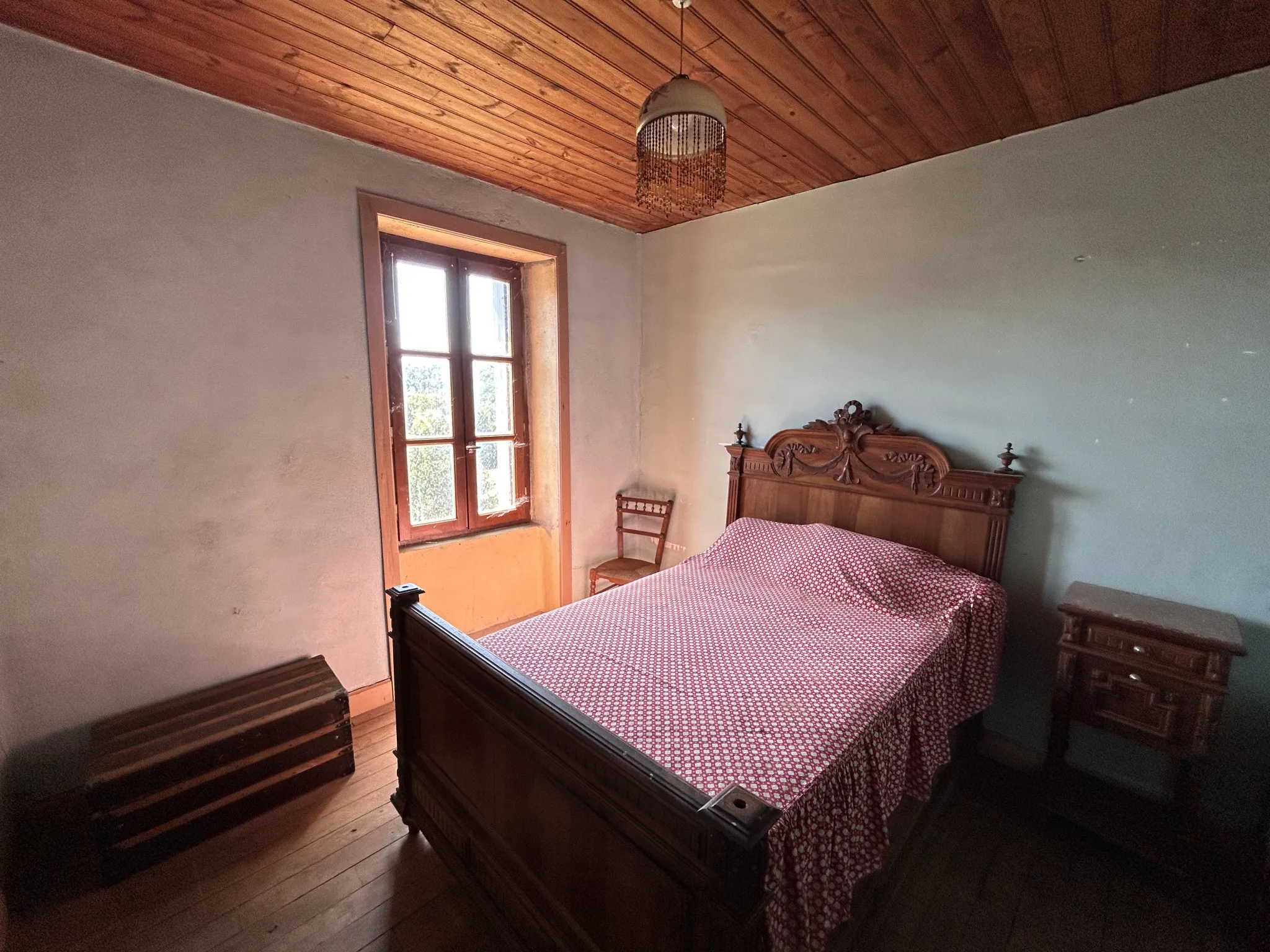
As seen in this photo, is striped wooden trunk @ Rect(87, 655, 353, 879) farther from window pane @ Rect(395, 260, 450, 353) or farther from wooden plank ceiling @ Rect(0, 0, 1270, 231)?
wooden plank ceiling @ Rect(0, 0, 1270, 231)

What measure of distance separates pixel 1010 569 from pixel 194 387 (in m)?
3.19

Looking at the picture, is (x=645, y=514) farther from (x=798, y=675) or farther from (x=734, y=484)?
(x=798, y=675)

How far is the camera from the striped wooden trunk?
5.08 ft

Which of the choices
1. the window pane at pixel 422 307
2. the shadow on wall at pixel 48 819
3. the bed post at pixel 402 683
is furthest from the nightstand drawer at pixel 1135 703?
the shadow on wall at pixel 48 819

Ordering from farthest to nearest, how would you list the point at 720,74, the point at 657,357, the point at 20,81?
the point at 657,357, the point at 720,74, the point at 20,81

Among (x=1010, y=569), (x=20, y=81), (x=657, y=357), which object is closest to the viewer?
(x=20, y=81)

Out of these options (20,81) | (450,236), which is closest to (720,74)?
(450,236)

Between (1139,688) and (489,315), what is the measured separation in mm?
3169

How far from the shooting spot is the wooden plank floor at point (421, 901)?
1.40 m

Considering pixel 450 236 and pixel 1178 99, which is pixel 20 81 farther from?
pixel 1178 99

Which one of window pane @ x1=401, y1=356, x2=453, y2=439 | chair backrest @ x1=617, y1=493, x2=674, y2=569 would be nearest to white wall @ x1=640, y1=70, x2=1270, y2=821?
chair backrest @ x1=617, y1=493, x2=674, y2=569

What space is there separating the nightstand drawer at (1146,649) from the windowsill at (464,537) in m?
2.62

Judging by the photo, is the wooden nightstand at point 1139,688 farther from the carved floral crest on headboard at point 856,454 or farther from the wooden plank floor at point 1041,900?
the carved floral crest on headboard at point 856,454

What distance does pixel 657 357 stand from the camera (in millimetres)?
3258
